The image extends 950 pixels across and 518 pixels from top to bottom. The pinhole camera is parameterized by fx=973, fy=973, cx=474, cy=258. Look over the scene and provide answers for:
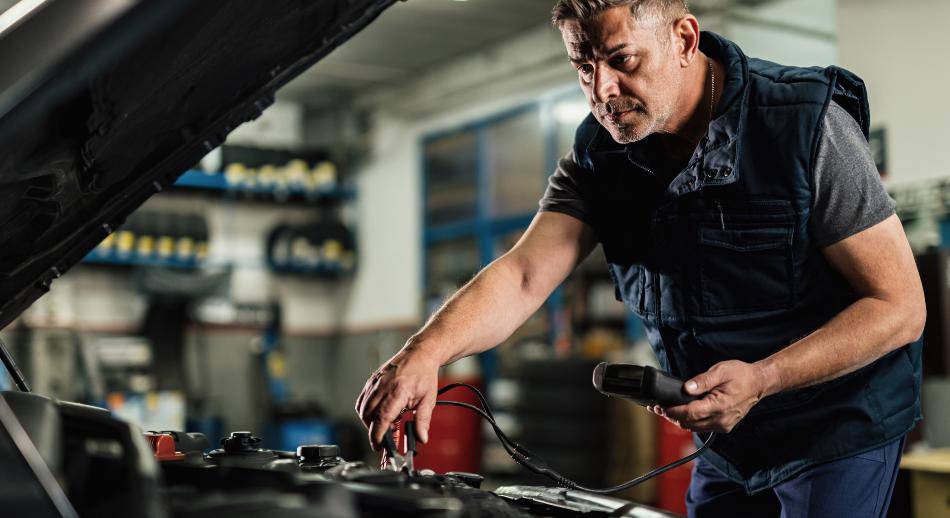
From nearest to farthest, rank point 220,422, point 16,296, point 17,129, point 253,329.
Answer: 1. point 17,129
2. point 16,296
3. point 220,422
4. point 253,329

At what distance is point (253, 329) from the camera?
9828 mm

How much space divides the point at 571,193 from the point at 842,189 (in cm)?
48

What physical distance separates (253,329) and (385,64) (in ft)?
9.77

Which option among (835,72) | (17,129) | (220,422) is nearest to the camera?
(17,129)

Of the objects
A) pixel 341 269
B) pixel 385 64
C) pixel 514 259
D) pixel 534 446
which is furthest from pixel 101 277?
pixel 514 259

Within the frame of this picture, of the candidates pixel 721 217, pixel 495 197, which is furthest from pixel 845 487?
pixel 495 197

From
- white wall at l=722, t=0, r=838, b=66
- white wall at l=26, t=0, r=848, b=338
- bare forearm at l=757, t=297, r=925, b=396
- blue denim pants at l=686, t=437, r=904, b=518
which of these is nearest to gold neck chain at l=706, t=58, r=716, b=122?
bare forearm at l=757, t=297, r=925, b=396

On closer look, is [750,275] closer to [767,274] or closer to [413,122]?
[767,274]

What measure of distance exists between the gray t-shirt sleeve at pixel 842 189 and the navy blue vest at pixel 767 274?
0.05ft

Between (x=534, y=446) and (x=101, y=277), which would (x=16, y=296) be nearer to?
(x=534, y=446)

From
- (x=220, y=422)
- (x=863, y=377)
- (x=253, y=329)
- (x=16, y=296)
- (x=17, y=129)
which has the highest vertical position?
(x=17, y=129)

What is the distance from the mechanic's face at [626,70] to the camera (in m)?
1.40

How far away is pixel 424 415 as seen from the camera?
50.4 inches

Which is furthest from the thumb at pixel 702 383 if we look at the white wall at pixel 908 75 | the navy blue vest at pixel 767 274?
the white wall at pixel 908 75
